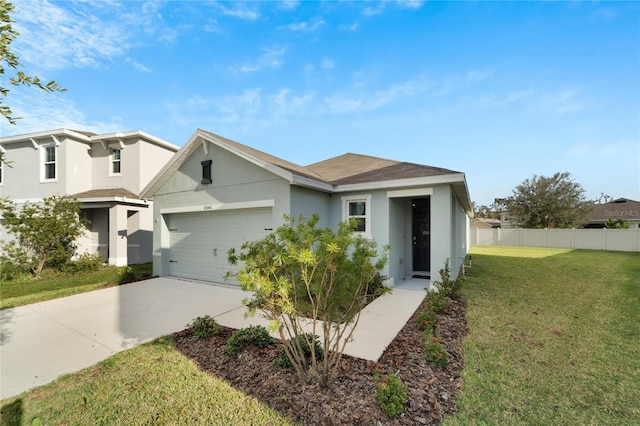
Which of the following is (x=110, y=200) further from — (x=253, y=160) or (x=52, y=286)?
(x=253, y=160)

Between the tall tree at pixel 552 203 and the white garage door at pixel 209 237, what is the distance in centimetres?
3221

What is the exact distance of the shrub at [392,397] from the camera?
2691 millimetres

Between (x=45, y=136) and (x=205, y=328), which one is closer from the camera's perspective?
(x=205, y=328)

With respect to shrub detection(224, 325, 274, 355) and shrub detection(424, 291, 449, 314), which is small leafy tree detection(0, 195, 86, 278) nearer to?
shrub detection(224, 325, 274, 355)

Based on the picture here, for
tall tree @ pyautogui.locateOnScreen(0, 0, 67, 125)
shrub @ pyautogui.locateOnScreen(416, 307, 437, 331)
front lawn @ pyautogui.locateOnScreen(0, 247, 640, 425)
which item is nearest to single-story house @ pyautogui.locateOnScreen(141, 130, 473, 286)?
shrub @ pyautogui.locateOnScreen(416, 307, 437, 331)

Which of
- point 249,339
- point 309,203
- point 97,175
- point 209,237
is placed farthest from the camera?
point 97,175

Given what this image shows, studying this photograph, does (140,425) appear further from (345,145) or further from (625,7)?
(345,145)

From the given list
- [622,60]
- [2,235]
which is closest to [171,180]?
[2,235]

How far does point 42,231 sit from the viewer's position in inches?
387

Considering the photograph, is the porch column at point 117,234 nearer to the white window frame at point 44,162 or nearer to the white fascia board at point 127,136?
the white fascia board at point 127,136

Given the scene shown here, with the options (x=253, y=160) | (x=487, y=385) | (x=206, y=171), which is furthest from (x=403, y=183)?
(x=206, y=171)

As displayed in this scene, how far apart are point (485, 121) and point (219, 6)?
10331mm

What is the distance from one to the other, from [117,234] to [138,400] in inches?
463

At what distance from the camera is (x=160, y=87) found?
955 cm
